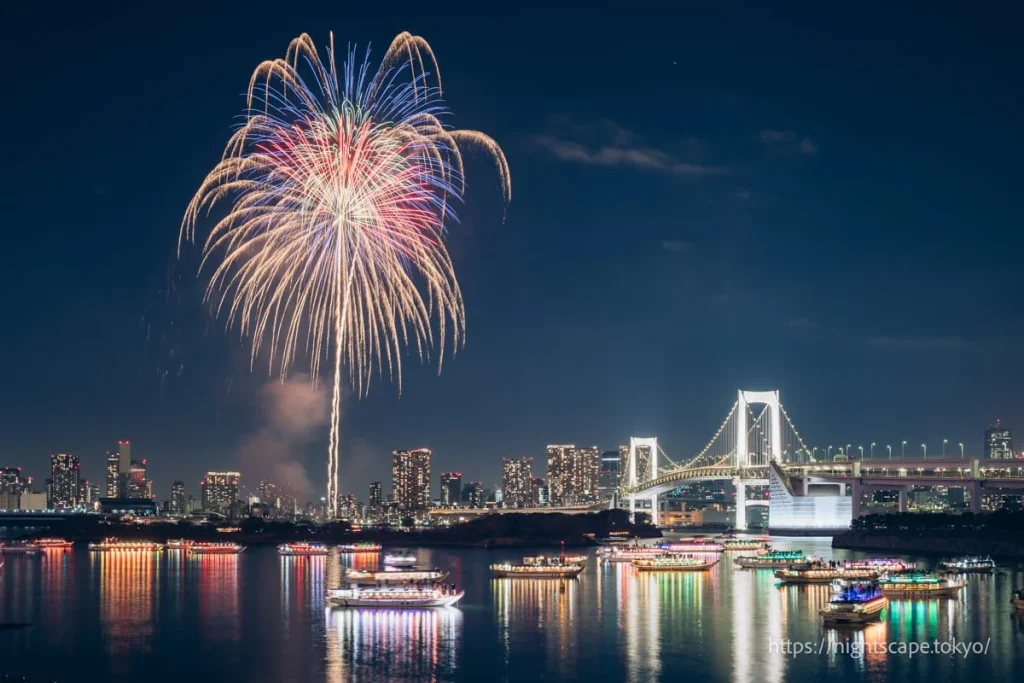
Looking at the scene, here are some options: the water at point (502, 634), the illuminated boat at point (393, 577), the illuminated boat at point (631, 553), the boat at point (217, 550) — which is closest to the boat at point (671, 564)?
the illuminated boat at point (631, 553)

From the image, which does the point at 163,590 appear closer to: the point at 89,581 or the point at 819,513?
the point at 89,581

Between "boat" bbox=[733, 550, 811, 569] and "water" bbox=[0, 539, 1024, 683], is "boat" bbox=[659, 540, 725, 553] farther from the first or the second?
"water" bbox=[0, 539, 1024, 683]

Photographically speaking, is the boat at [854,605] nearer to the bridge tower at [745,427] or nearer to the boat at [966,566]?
the boat at [966,566]

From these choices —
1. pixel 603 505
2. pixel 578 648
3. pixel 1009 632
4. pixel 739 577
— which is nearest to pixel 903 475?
pixel 739 577

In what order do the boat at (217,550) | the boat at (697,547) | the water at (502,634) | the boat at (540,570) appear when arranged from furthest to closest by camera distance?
the boat at (217,550)
the boat at (697,547)
the boat at (540,570)
the water at (502,634)

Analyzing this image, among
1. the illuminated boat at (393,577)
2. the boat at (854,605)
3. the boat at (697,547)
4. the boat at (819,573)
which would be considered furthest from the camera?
the boat at (697,547)

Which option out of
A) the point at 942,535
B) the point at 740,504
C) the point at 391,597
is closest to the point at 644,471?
the point at 740,504
